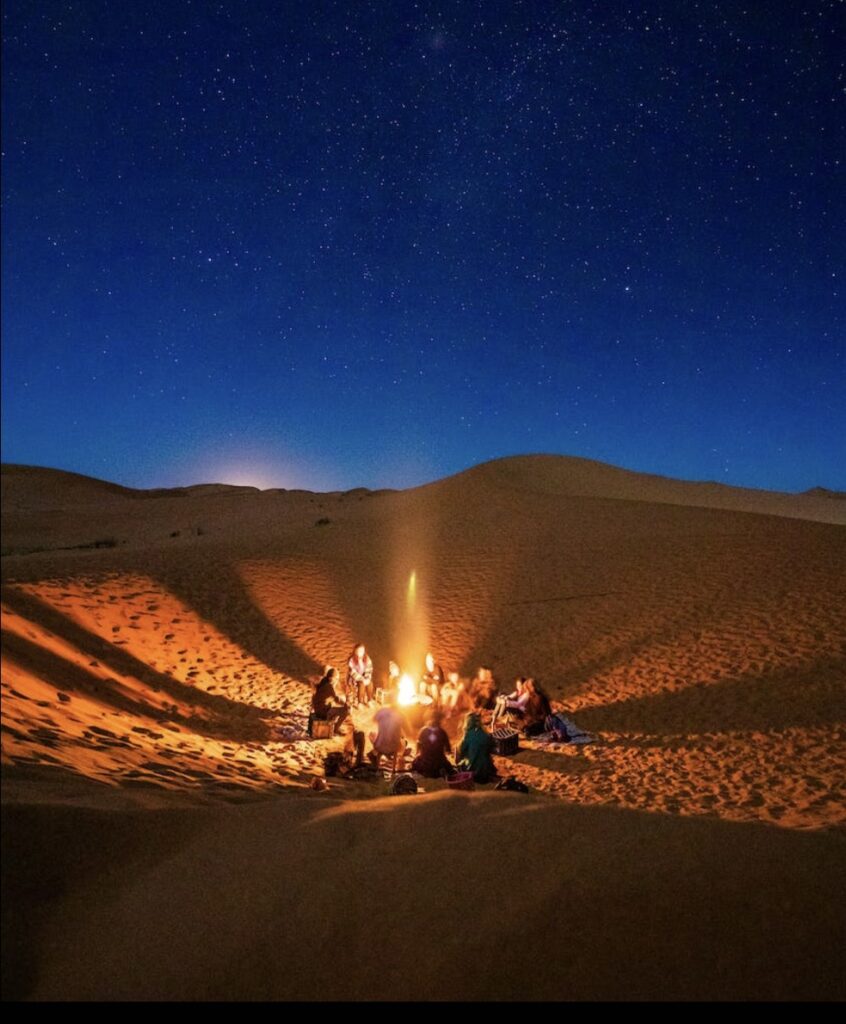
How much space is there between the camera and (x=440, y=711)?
1134 cm

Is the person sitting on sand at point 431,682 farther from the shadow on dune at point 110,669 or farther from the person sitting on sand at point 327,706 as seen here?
the shadow on dune at point 110,669

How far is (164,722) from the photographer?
30.6ft

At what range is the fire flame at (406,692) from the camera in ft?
37.0

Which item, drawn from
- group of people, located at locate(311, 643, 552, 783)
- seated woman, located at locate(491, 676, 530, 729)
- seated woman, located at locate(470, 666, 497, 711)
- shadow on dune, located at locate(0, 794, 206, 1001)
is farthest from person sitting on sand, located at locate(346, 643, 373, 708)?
shadow on dune, located at locate(0, 794, 206, 1001)

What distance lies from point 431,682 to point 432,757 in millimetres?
3361

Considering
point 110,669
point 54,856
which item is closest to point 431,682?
point 110,669

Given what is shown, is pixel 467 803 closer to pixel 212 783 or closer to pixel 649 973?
pixel 649 973

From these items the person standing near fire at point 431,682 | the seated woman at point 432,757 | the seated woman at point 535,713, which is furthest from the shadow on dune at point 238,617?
the seated woman at point 432,757

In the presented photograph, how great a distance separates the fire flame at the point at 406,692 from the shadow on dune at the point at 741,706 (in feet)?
9.80

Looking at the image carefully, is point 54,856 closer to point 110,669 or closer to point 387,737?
point 387,737

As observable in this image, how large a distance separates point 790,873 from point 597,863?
3.60 ft

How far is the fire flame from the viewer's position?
11281 mm

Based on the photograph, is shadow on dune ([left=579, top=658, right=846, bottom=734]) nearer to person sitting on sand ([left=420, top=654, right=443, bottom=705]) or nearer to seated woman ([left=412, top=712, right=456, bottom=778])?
person sitting on sand ([left=420, top=654, right=443, bottom=705])
